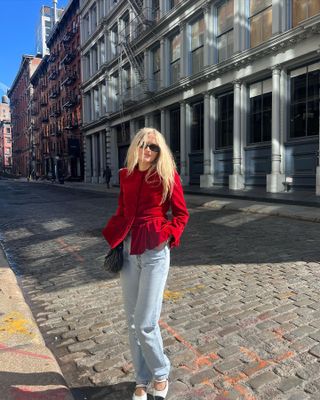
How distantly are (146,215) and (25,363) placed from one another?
166 cm

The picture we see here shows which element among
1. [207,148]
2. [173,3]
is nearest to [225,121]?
[207,148]

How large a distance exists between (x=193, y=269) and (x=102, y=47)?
124 feet

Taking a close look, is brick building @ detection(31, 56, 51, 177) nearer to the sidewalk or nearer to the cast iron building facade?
the cast iron building facade

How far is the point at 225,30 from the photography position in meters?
22.0

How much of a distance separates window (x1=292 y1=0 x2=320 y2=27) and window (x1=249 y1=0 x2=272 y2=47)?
56.5 inches

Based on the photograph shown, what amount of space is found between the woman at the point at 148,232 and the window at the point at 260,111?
17986mm

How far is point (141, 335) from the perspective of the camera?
2533 millimetres

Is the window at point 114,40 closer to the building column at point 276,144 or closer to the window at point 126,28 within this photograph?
the window at point 126,28

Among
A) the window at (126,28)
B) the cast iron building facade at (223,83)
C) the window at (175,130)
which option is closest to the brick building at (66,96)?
the cast iron building facade at (223,83)

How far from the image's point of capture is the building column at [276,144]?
1809 cm

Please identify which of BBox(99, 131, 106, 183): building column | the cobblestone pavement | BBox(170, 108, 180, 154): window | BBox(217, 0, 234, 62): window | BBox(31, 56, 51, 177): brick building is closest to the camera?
the cobblestone pavement

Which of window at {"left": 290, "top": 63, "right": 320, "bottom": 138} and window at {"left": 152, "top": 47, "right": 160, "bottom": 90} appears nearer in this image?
window at {"left": 290, "top": 63, "right": 320, "bottom": 138}

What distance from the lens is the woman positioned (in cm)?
249

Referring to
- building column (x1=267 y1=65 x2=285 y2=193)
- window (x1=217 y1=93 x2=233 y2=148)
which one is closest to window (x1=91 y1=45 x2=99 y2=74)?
window (x1=217 y1=93 x2=233 y2=148)
